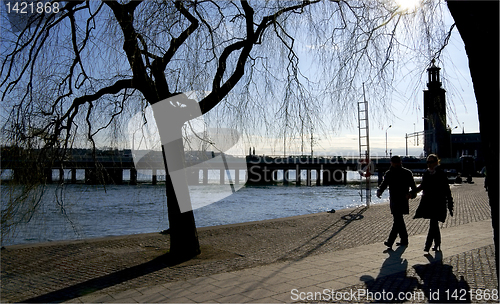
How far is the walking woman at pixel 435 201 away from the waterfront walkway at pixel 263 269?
0.33m

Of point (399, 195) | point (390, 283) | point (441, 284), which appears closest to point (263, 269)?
point (390, 283)

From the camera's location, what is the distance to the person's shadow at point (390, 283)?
5.33 meters

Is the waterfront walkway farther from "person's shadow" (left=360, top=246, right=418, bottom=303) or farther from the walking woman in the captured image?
the walking woman

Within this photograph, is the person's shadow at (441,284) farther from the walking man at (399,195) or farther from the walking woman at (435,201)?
the walking man at (399,195)

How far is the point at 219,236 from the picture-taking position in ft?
36.5

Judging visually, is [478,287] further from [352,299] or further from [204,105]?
[204,105]

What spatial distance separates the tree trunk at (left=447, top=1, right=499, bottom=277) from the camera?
415 centimetres

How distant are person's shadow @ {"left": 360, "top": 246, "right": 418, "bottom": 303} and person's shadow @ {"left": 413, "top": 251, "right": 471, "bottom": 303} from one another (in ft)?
0.65

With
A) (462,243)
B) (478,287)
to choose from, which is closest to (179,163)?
(478,287)

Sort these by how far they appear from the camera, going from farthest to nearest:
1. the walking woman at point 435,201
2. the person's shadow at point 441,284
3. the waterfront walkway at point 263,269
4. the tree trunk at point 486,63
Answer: the walking woman at point 435,201, the waterfront walkway at point 263,269, the person's shadow at point 441,284, the tree trunk at point 486,63

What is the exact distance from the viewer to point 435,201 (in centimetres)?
→ 800

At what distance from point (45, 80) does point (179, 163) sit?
2.80 metres

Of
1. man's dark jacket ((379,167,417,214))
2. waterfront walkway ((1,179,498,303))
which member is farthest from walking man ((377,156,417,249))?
waterfront walkway ((1,179,498,303))

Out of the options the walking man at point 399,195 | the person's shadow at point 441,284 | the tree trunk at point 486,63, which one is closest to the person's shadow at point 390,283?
the person's shadow at point 441,284
